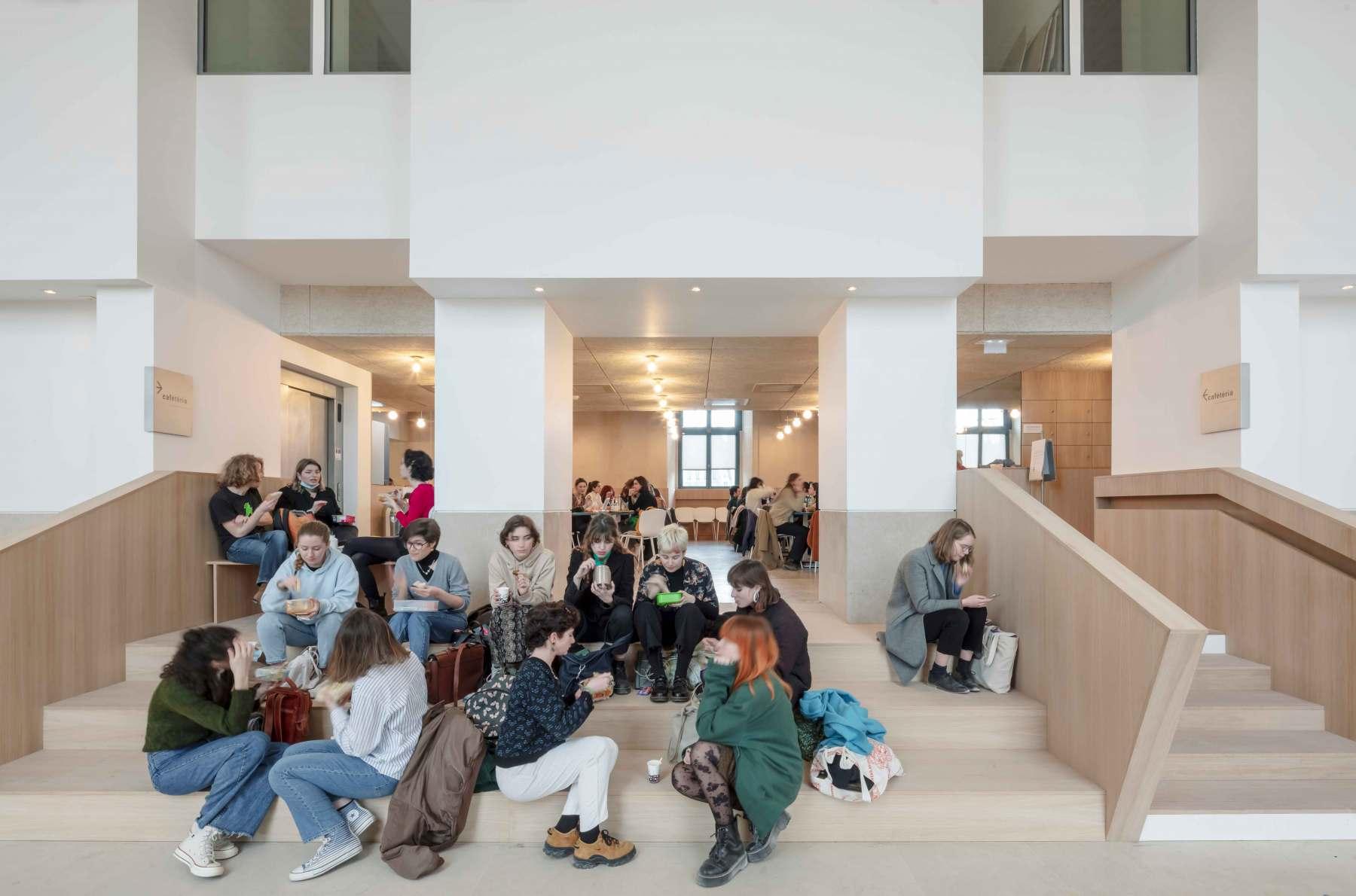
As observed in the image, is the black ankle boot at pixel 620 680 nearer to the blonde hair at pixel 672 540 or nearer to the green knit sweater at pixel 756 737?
the blonde hair at pixel 672 540

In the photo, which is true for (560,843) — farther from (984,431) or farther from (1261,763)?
(984,431)

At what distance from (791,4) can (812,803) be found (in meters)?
4.68

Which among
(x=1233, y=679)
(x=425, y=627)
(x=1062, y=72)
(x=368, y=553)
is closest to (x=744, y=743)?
(x=425, y=627)

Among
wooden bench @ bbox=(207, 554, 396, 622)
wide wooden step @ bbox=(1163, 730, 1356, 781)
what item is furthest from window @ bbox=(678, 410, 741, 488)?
wide wooden step @ bbox=(1163, 730, 1356, 781)

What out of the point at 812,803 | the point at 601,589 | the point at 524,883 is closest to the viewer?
the point at 524,883

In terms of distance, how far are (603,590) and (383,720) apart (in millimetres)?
1512

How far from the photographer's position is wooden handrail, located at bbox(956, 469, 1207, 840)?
3365 mm

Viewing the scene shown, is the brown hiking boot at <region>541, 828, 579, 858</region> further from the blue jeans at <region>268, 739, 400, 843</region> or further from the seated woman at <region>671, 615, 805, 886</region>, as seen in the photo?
the blue jeans at <region>268, 739, 400, 843</region>

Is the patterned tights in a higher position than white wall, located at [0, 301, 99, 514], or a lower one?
lower

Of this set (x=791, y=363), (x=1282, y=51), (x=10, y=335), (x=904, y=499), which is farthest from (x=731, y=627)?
(x=791, y=363)

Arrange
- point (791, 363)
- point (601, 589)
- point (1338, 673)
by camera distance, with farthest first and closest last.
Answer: point (791, 363), point (601, 589), point (1338, 673)

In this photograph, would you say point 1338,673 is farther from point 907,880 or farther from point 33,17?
point 33,17

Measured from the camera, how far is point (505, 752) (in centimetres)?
349

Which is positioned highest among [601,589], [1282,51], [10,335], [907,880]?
[1282,51]
